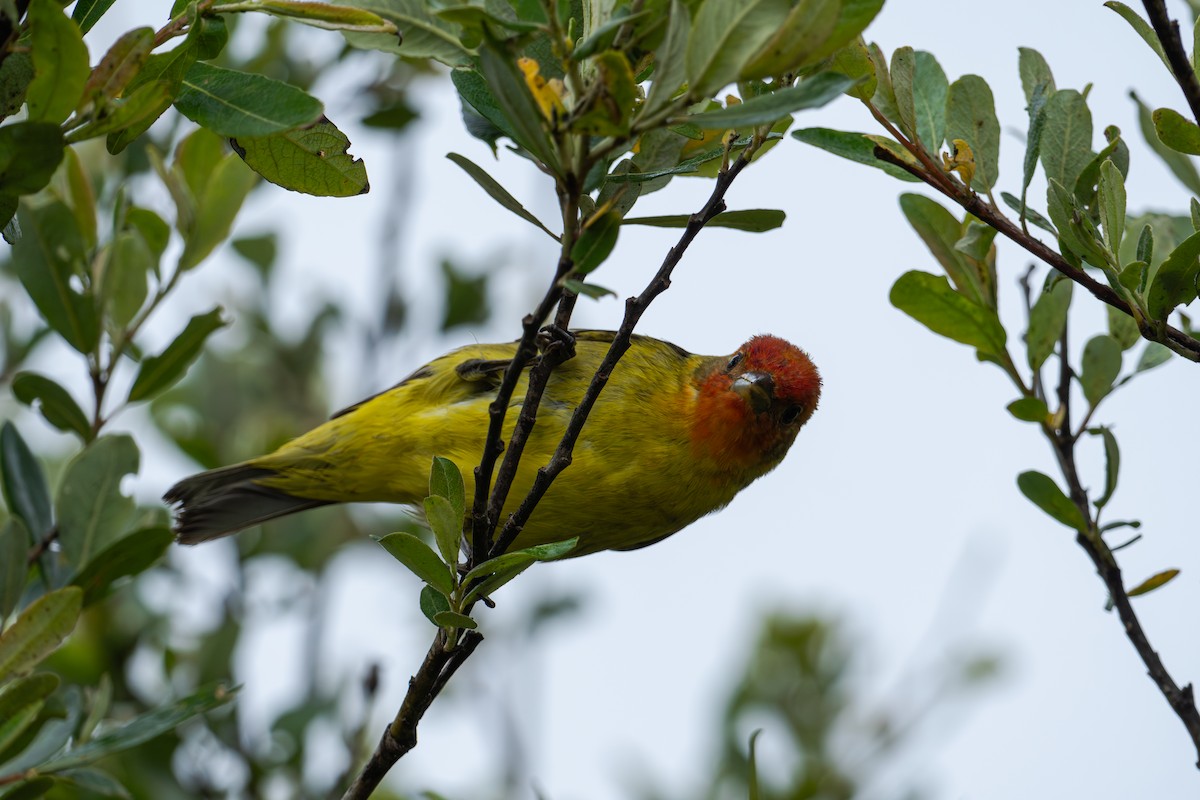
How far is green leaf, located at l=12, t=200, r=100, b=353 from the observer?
3.07m

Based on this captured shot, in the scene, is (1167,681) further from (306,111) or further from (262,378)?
(262,378)

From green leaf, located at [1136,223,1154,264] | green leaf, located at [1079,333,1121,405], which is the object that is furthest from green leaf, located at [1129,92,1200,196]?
green leaf, located at [1136,223,1154,264]

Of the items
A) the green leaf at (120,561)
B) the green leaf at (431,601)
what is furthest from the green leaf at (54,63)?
the green leaf at (120,561)

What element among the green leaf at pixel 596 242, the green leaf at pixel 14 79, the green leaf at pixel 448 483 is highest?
the green leaf at pixel 14 79

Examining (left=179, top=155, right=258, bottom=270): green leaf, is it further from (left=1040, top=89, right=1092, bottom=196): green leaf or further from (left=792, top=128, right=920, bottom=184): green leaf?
(left=1040, top=89, right=1092, bottom=196): green leaf

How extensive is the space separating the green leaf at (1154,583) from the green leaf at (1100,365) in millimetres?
436

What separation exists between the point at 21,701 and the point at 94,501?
768 mm

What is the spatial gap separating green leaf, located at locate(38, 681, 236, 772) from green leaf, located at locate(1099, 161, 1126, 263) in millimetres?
2027

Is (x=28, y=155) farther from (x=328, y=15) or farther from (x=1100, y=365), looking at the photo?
(x=1100, y=365)

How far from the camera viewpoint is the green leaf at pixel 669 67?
1.77 metres

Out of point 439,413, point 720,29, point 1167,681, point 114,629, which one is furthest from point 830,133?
point 114,629

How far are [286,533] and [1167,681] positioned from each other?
150 inches

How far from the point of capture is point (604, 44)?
1.77m

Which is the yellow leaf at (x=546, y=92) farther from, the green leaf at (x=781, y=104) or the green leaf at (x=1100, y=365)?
the green leaf at (x=1100, y=365)
